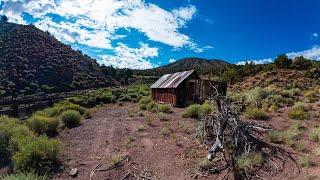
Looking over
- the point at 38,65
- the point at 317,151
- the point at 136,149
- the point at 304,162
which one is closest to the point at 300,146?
the point at 317,151

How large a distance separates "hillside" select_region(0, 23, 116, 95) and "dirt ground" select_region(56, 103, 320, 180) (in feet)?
109

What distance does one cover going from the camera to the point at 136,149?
38.4 ft

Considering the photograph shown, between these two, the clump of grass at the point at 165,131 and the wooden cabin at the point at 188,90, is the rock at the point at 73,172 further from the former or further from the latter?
the wooden cabin at the point at 188,90

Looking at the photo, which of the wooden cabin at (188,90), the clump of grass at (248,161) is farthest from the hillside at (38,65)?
the clump of grass at (248,161)

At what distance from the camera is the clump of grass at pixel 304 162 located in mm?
9516

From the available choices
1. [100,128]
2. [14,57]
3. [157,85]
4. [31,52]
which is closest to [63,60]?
[31,52]

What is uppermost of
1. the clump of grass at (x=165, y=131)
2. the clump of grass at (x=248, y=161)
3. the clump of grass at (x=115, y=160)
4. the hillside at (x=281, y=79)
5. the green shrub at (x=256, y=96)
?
the hillside at (x=281, y=79)

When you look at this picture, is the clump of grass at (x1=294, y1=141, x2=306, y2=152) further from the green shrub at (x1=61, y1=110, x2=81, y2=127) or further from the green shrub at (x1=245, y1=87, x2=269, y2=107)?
the green shrub at (x1=61, y1=110, x2=81, y2=127)

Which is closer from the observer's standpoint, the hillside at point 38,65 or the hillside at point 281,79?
the hillside at point 281,79

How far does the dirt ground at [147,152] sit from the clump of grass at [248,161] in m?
0.35

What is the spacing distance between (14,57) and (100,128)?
146ft

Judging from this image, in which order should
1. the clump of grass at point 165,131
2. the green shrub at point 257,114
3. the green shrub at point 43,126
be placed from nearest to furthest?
the clump of grass at point 165,131, the green shrub at point 43,126, the green shrub at point 257,114

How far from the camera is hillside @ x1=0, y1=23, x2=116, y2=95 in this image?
4881cm

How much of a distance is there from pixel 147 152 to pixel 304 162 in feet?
15.4
